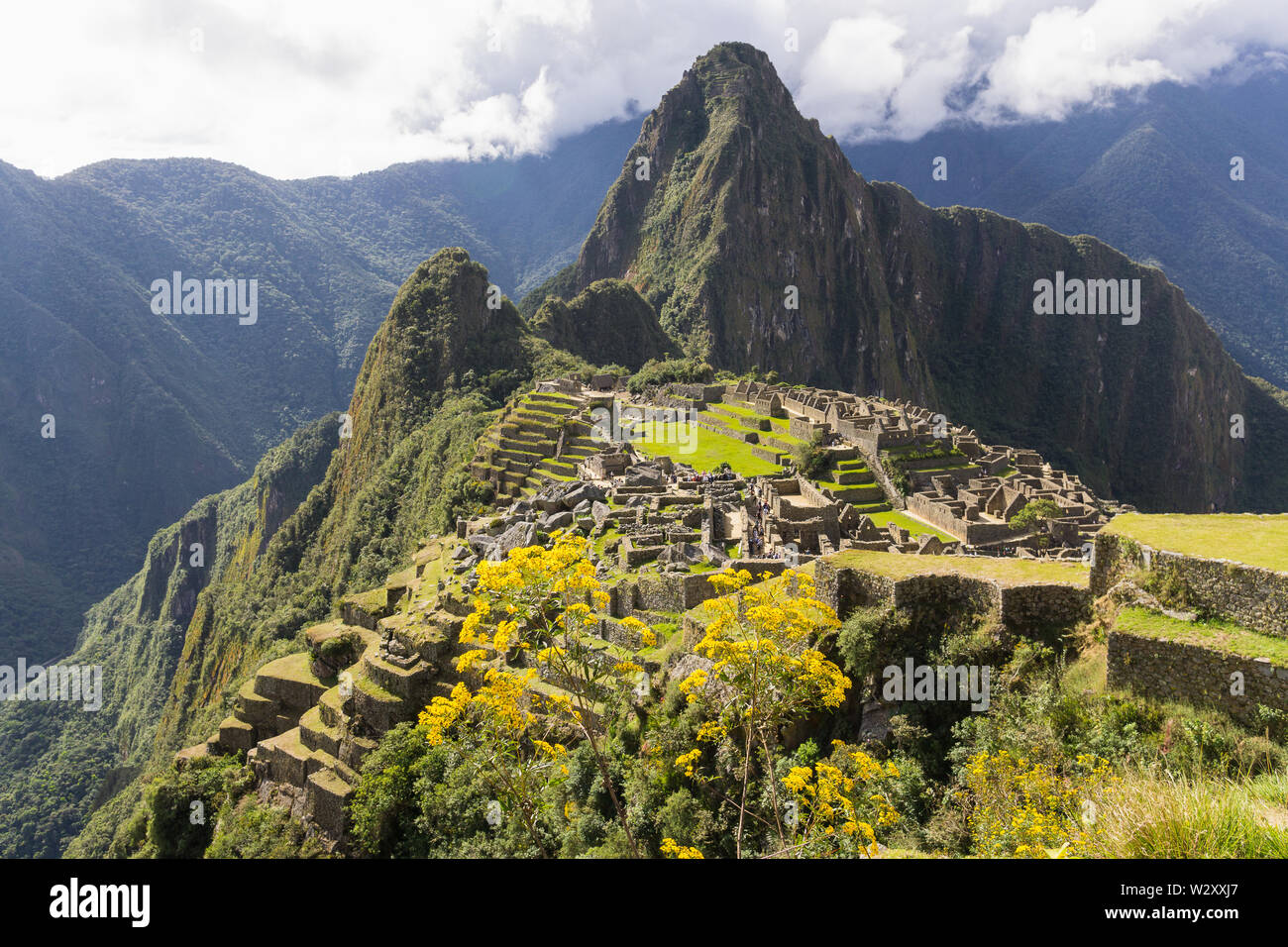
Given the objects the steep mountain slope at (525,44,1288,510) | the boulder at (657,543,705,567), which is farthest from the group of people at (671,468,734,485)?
the steep mountain slope at (525,44,1288,510)

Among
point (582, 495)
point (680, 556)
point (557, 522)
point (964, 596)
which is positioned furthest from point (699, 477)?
point (964, 596)

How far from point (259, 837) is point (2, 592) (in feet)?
407

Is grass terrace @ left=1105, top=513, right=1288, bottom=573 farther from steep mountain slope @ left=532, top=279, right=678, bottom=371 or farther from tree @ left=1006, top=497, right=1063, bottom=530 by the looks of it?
steep mountain slope @ left=532, top=279, right=678, bottom=371

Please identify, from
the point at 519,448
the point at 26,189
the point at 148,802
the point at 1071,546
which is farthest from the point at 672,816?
the point at 26,189

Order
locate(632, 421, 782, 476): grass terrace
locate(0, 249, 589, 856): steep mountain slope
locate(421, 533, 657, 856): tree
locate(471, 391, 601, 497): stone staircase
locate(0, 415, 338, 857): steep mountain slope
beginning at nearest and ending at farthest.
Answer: locate(421, 533, 657, 856): tree, locate(632, 421, 782, 476): grass terrace, locate(471, 391, 601, 497): stone staircase, locate(0, 249, 589, 856): steep mountain slope, locate(0, 415, 338, 857): steep mountain slope

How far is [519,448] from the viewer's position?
47.5 metres

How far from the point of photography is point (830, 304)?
7106 inches

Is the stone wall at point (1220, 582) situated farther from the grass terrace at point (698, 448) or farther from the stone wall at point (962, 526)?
the grass terrace at point (698, 448)

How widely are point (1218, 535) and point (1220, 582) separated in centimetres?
110

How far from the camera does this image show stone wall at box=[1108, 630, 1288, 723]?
7652mm

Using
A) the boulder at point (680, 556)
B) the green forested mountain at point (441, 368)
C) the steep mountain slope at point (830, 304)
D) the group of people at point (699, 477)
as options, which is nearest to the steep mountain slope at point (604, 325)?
the green forested mountain at point (441, 368)

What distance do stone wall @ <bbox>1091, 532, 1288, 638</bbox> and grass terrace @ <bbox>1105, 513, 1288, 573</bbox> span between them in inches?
4.4
